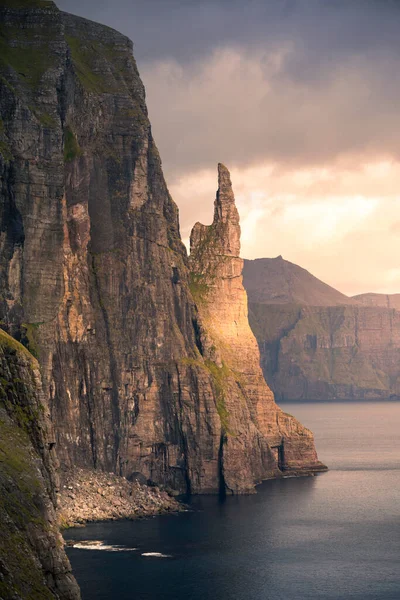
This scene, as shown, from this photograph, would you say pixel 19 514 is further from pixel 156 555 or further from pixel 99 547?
pixel 99 547

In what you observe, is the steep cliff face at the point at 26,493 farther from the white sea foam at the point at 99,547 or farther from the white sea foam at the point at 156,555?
the white sea foam at the point at 156,555

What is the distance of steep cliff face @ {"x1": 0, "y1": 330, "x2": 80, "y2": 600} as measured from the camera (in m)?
121

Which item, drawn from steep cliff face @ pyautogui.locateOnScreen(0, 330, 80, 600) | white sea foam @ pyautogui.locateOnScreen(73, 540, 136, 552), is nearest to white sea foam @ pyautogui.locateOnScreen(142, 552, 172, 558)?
white sea foam @ pyautogui.locateOnScreen(73, 540, 136, 552)

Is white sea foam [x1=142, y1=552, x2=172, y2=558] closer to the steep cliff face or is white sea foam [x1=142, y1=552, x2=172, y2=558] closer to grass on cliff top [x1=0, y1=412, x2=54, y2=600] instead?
the steep cliff face

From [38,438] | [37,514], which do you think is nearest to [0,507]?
[37,514]

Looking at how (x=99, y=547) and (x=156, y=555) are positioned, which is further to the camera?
(x=99, y=547)

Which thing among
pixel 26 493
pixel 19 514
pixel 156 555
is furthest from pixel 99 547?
pixel 19 514

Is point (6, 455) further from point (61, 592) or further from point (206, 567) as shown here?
point (206, 567)

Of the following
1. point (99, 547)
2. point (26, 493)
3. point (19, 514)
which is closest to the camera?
point (19, 514)

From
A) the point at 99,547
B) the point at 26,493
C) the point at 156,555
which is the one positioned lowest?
the point at 156,555

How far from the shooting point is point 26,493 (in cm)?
13125


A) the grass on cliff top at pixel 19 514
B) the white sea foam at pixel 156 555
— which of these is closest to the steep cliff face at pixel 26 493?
the grass on cliff top at pixel 19 514

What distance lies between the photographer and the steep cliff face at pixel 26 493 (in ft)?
397

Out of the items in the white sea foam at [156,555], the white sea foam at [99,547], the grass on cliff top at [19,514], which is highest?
the grass on cliff top at [19,514]
